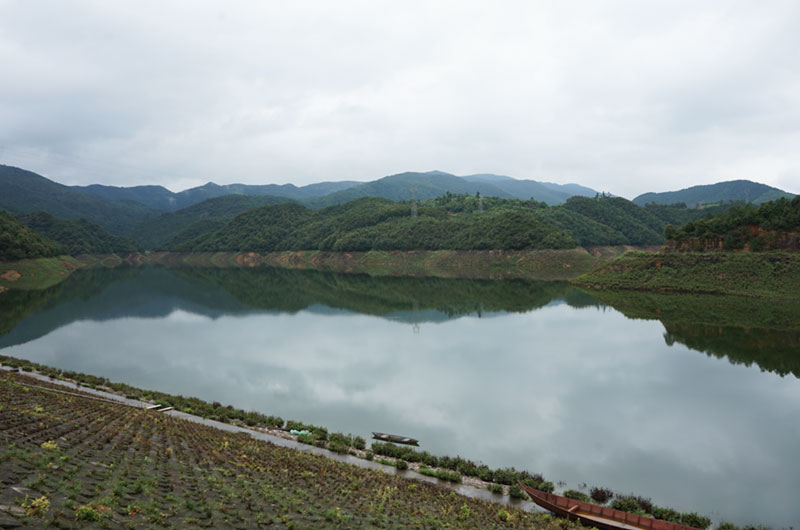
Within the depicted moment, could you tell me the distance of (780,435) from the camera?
16.9 metres

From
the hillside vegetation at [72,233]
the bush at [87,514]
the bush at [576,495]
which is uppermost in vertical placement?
the hillside vegetation at [72,233]

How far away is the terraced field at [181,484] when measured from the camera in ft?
26.4

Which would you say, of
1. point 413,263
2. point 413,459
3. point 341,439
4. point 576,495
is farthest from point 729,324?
point 413,263

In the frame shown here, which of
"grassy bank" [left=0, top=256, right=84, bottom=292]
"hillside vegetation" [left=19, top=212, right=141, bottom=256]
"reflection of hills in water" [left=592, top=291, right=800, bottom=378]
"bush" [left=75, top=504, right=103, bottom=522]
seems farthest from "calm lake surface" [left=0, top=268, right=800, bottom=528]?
"hillside vegetation" [left=19, top=212, right=141, bottom=256]

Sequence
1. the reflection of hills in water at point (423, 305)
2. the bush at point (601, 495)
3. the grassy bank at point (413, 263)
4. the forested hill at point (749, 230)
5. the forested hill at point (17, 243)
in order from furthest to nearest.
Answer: the grassy bank at point (413, 263), the forested hill at point (17, 243), the forested hill at point (749, 230), the reflection of hills in water at point (423, 305), the bush at point (601, 495)

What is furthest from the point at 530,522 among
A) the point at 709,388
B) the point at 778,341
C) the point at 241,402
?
the point at 778,341

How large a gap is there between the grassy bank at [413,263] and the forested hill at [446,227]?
95.6 inches

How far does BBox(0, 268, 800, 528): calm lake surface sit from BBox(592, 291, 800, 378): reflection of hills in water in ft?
0.64

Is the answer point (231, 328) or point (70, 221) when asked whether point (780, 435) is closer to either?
point (231, 328)

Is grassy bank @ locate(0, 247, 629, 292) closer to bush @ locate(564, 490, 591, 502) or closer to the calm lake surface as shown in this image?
the calm lake surface

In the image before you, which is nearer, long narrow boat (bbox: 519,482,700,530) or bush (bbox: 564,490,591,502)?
long narrow boat (bbox: 519,482,700,530)

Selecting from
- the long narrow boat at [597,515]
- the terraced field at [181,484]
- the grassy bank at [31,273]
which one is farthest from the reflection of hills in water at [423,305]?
the terraced field at [181,484]

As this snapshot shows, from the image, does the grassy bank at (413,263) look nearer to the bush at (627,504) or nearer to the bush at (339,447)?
the bush at (339,447)

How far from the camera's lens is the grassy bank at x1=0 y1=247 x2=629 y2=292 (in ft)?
264
